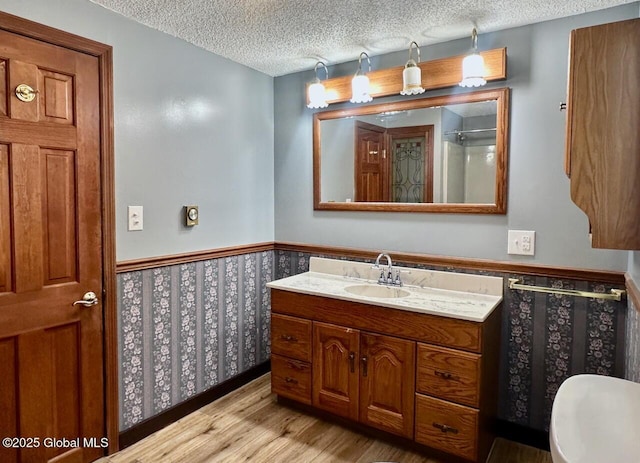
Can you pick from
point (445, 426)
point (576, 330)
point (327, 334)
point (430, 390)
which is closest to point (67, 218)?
point (327, 334)

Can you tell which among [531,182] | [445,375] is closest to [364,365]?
[445,375]

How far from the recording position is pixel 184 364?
103 inches

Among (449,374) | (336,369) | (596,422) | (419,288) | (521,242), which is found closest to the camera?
(596,422)

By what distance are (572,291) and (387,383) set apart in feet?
3.45

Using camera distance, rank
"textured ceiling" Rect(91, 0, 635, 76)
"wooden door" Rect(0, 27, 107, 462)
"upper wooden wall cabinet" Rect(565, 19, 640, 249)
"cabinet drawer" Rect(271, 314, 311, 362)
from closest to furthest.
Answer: "upper wooden wall cabinet" Rect(565, 19, 640, 249) < "wooden door" Rect(0, 27, 107, 462) < "textured ceiling" Rect(91, 0, 635, 76) < "cabinet drawer" Rect(271, 314, 311, 362)

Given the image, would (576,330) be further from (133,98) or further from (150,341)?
(133,98)

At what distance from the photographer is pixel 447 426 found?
82.5 inches

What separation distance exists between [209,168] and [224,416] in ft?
5.11

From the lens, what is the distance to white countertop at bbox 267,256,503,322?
2163 mm

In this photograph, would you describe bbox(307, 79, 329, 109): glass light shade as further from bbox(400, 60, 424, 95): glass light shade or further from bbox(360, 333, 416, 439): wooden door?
bbox(360, 333, 416, 439): wooden door

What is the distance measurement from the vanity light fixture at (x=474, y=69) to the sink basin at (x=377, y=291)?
48.0 inches

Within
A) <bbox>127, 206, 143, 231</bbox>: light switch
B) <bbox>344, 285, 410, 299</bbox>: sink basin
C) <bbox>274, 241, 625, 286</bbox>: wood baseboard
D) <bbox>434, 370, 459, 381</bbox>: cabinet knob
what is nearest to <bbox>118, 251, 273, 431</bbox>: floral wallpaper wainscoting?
<bbox>127, 206, 143, 231</bbox>: light switch

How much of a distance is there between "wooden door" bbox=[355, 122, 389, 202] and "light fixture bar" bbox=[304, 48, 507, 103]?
24cm

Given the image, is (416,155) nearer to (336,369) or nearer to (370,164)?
(370,164)
